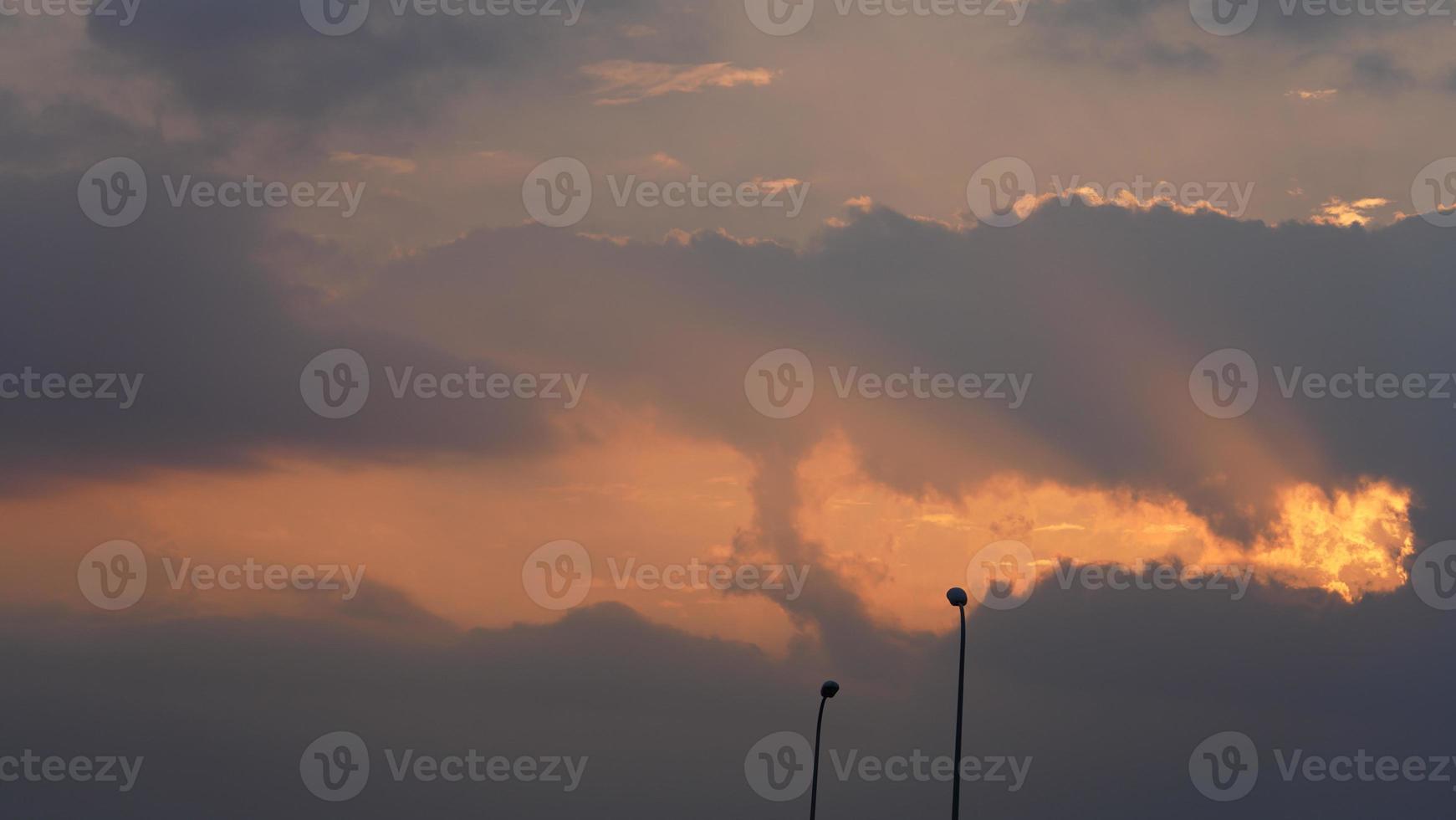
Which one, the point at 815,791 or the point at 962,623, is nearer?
the point at 962,623

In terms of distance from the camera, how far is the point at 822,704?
4125cm

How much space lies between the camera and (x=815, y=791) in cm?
4141

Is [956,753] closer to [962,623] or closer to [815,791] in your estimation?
[962,623]

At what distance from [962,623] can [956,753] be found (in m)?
3.61

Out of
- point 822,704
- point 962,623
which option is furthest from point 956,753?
point 822,704

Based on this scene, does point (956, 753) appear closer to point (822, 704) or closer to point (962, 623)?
point (962, 623)

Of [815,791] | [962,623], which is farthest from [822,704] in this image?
[962,623]

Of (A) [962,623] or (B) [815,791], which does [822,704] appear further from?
(A) [962,623]

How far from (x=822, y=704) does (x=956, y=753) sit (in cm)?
A: 662

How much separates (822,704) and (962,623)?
5.97 meters

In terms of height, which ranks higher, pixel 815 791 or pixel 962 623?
pixel 962 623

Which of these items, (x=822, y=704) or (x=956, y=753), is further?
(x=822, y=704)

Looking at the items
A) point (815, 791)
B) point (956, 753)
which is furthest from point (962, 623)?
point (815, 791)

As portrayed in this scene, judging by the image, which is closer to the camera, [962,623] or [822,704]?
[962,623]
